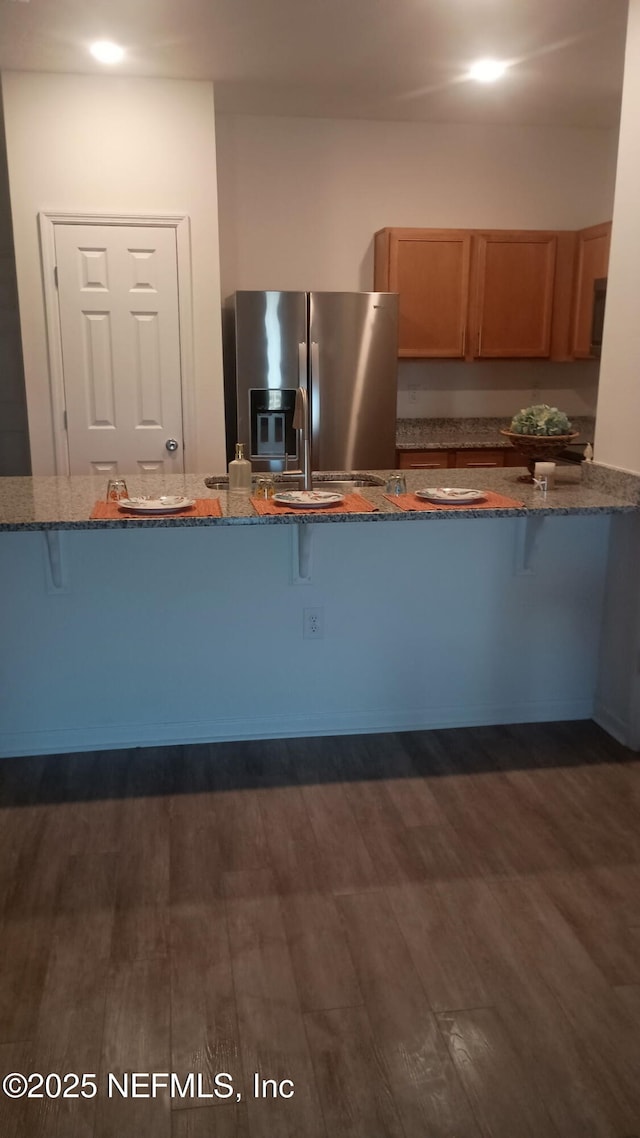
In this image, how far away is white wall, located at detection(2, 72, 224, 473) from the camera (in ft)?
13.2

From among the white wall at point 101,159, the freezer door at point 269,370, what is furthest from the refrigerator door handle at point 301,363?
the white wall at point 101,159

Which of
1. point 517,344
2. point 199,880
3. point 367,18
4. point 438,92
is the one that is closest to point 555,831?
point 199,880

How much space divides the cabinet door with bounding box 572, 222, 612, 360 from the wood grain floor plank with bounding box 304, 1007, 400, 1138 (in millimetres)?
4229

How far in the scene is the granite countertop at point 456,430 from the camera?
17.2ft

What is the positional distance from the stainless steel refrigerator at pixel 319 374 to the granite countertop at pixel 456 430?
0.48 m

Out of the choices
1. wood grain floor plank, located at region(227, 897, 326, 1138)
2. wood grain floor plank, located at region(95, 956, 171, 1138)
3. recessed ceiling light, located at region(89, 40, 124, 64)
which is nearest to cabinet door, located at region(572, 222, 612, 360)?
recessed ceiling light, located at region(89, 40, 124, 64)

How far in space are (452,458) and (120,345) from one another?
196 centimetres

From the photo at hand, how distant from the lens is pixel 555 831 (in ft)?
8.25

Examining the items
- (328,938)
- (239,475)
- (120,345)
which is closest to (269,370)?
(120,345)

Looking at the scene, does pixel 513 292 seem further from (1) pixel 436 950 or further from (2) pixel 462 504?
(1) pixel 436 950

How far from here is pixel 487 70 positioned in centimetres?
400

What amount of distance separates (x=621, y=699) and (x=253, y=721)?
1.36 metres

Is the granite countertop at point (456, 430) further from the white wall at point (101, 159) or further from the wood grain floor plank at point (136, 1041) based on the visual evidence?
the wood grain floor plank at point (136, 1041)

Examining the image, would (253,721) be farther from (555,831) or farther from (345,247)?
(345,247)
